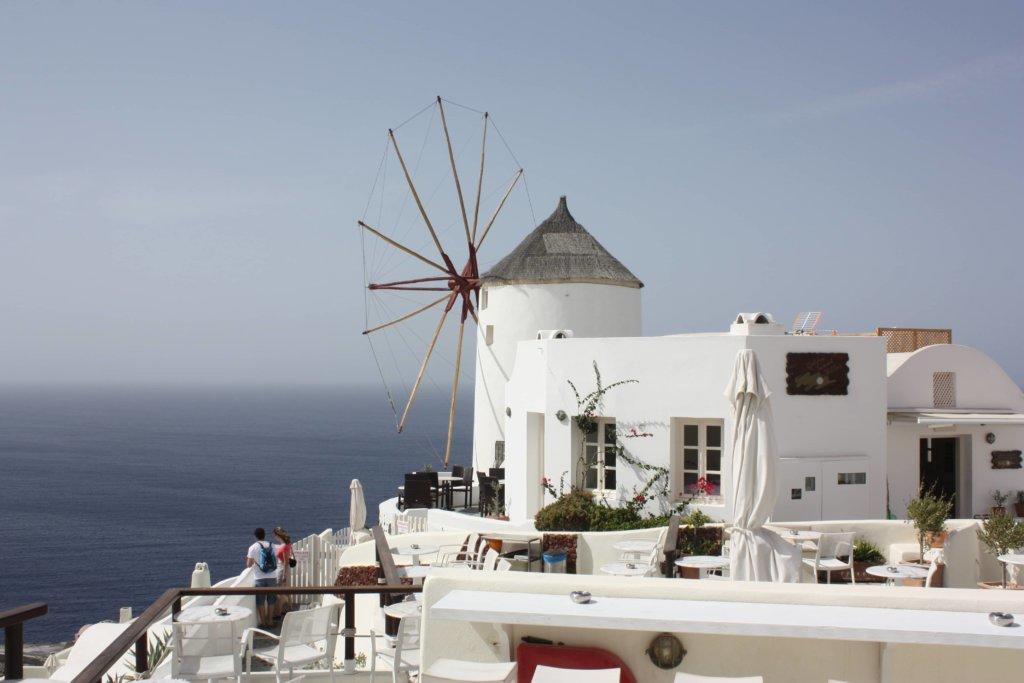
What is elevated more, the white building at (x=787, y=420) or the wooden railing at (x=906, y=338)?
the wooden railing at (x=906, y=338)

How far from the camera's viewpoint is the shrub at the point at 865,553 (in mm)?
14109

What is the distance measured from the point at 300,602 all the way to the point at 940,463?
46.4ft

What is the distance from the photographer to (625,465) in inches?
685

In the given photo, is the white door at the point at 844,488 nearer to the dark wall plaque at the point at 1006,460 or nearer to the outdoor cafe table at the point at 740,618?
the dark wall plaque at the point at 1006,460

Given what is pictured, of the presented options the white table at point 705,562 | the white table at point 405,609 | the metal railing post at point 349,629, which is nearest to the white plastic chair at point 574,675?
the metal railing post at point 349,629

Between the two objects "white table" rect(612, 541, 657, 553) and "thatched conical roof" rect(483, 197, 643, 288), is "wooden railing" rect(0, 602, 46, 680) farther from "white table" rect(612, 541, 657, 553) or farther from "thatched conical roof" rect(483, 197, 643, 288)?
"thatched conical roof" rect(483, 197, 643, 288)

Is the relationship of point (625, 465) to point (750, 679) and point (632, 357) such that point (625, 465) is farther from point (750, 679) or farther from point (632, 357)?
point (750, 679)

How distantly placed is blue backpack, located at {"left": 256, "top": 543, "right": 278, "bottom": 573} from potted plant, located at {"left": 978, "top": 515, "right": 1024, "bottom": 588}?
10.8 m

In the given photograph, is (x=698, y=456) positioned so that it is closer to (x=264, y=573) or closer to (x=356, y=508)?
(x=264, y=573)

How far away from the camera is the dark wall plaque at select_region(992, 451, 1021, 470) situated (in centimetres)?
1986

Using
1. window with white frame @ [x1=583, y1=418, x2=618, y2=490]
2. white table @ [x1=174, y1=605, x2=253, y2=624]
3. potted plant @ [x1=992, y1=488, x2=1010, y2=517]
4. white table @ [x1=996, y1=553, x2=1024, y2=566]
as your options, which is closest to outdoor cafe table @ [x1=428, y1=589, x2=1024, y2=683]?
white table @ [x1=174, y1=605, x2=253, y2=624]

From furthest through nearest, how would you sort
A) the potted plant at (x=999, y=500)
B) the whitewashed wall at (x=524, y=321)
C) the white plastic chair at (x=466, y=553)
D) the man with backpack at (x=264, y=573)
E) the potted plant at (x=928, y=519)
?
the whitewashed wall at (x=524, y=321) → the potted plant at (x=999, y=500) → the man with backpack at (x=264, y=573) → the potted plant at (x=928, y=519) → the white plastic chair at (x=466, y=553)

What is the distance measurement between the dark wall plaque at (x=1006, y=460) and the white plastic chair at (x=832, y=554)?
8.52 metres

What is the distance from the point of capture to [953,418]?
17891mm
